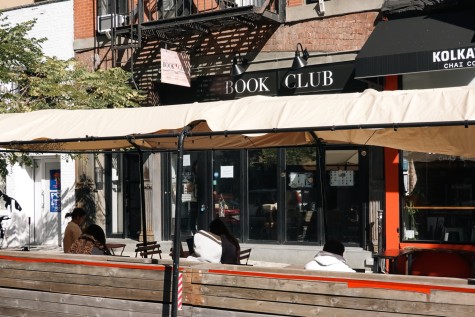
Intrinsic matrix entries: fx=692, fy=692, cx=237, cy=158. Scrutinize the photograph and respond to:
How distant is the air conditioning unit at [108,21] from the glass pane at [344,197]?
6046 mm

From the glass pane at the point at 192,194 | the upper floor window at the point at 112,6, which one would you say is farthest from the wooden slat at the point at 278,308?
the upper floor window at the point at 112,6

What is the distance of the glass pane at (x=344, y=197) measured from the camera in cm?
1355

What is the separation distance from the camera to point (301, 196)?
14.2 m

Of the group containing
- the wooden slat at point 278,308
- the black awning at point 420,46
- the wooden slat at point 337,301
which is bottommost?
the wooden slat at point 278,308

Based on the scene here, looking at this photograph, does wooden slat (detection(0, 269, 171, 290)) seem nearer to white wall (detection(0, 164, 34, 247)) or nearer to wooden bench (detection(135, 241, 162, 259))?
wooden bench (detection(135, 241, 162, 259))

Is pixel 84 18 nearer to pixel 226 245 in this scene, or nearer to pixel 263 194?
pixel 263 194

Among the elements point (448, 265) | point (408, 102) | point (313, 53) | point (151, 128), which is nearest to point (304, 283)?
point (408, 102)

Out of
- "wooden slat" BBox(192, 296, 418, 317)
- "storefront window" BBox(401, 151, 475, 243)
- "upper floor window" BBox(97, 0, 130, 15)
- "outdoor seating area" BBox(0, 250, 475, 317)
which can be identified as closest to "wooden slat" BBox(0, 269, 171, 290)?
"outdoor seating area" BBox(0, 250, 475, 317)

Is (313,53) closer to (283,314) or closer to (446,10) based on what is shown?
(446,10)

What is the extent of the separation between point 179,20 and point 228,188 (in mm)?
3720

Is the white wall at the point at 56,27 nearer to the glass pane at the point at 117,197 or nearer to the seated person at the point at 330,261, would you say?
the glass pane at the point at 117,197

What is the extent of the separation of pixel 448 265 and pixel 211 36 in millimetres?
7629

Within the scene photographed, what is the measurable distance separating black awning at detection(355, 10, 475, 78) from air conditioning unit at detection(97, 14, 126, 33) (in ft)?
21.2

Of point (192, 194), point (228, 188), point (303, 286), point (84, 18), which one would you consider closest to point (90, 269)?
point (303, 286)
